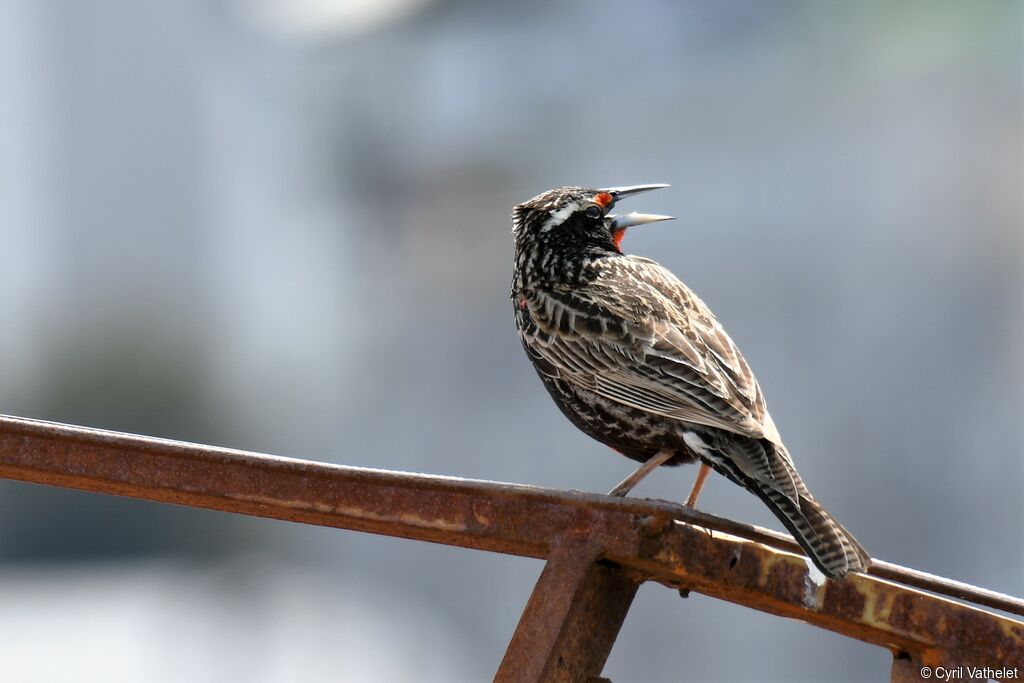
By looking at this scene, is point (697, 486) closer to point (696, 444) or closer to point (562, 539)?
point (696, 444)

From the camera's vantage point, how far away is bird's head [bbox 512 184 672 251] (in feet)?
16.9

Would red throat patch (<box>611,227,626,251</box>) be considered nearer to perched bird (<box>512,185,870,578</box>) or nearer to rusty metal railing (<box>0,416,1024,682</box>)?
perched bird (<box>512,185,870,578</box>)

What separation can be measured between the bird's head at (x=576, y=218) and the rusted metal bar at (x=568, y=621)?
2.60 m

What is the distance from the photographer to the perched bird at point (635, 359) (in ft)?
12.9

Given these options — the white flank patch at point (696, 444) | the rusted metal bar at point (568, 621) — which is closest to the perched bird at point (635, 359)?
the white flank patch at point (696, 444)

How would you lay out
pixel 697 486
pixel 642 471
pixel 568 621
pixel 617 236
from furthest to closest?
pixel 617 236 → pixel 697 486 → pixel 642 471 → pixel 568 621

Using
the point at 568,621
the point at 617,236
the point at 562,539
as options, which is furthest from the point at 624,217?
the point at 568,621

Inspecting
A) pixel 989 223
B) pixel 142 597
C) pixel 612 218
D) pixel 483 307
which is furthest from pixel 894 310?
pixel 142 597

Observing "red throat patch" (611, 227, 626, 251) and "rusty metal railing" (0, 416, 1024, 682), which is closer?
"rusty metal railing" (0, 416, 1024, 682)

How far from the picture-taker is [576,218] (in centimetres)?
523

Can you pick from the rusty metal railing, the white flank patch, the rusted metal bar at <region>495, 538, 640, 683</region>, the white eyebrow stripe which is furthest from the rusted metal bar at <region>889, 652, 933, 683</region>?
the white eyebrow stripe

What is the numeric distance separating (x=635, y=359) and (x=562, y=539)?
1.73 meters

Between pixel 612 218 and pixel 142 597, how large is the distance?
1098cm

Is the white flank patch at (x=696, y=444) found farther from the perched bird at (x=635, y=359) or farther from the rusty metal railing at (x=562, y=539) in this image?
the rusty metal railing at (x=562, y=539)
